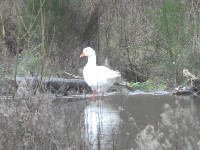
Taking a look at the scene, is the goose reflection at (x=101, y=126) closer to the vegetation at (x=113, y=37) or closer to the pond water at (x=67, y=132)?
the pond water at (x=67, y=132)

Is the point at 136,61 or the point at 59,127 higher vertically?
the point at 136,61

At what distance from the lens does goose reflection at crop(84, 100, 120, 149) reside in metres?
7.02

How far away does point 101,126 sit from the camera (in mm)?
7902

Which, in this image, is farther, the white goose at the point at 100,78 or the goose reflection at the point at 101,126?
the white goose at the point at 100,78

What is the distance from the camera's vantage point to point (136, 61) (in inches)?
745

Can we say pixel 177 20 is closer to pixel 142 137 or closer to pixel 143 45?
pixel 143 45

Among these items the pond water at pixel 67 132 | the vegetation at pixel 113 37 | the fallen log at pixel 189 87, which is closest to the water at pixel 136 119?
the pond water at pixel 67 132

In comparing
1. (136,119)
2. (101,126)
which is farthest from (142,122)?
(101,126)

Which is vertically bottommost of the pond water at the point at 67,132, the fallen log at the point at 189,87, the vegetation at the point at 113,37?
the pond water at the point at 67,132

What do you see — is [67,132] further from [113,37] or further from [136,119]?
[113,37]

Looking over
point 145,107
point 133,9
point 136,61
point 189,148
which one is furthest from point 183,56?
point 189,148

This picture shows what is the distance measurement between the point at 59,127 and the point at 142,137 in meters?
0.90

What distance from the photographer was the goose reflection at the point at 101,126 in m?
7.02

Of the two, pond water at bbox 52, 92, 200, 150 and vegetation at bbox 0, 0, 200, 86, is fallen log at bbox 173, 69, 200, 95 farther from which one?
vegetation at bbox 0, 0, 200, 86
